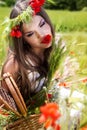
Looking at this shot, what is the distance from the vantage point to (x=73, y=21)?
9203 mm

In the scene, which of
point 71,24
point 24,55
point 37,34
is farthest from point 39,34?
point 71,24

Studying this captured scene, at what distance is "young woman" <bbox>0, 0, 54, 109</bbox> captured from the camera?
1963 millimetres

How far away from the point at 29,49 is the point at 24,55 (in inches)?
1.7

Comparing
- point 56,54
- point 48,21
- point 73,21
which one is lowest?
point 73,21

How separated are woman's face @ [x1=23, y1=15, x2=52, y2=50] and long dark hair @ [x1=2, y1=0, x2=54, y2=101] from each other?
1.3 inches

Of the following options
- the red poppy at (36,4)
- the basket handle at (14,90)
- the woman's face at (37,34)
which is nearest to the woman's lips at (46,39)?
the woman's face at (37,34)

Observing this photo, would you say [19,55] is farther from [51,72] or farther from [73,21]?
[73,21]

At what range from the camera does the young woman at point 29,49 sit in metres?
1.96

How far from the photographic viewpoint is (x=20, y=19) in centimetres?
188

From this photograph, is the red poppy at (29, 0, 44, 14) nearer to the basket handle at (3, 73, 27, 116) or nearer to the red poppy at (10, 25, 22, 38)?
the red poppy at (10, 25, 22, 38)

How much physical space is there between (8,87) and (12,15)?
34 cm

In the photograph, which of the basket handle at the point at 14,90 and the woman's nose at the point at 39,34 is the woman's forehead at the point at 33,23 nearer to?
the woman's nose at the point at 39,34

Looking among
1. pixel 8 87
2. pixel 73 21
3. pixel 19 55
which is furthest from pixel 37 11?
pixel 73 21

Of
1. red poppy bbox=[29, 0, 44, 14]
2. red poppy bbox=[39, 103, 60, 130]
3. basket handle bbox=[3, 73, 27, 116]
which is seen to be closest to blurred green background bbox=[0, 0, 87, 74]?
red poppy bbox=[29, 0, 44, 14]
